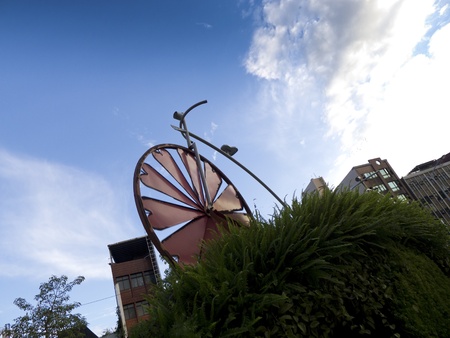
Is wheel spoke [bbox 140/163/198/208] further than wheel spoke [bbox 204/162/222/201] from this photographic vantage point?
No

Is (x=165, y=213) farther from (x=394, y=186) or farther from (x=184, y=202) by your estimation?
(x=394, y=186)

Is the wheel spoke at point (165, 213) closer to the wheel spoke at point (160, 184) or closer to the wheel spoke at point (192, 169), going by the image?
the wheel spoke at point (160, 184)

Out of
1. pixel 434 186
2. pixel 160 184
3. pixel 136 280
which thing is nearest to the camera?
pixel 160 184

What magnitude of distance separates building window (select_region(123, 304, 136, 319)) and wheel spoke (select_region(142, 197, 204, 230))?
37.0 meters

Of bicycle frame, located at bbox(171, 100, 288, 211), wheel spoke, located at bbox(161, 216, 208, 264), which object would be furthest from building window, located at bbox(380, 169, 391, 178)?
wheel spoke, located at bbox(161, 216, 208, 264)

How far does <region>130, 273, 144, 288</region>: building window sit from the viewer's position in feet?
133

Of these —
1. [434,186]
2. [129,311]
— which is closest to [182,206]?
[129,311]

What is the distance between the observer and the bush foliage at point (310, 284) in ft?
8.29

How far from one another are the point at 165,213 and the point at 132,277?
129ft

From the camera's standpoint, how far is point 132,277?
4100 centimetres

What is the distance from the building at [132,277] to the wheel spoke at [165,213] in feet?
109

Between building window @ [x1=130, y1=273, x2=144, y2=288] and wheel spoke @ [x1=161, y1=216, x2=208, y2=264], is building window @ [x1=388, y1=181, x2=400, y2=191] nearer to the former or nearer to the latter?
building window @ [x1=130, y1=273, x2=144, y2=288]

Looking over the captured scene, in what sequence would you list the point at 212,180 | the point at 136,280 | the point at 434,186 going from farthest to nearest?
the point at 434,186, the point at 136,280, the point at 212,180

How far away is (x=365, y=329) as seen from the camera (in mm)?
2740
